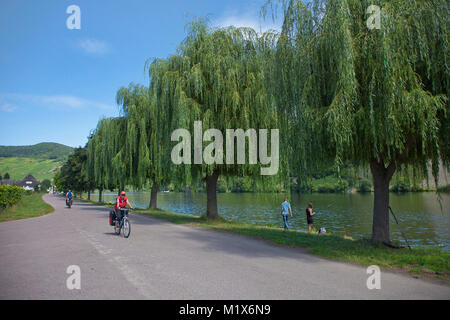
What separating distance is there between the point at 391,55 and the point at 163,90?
36.0ft

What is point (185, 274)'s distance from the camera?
577 cm

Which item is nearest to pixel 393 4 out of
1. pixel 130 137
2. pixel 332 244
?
pixel 332 244

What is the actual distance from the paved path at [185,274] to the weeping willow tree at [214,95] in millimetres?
6375

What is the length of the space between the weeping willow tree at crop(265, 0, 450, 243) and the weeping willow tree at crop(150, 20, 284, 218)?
5088 mm

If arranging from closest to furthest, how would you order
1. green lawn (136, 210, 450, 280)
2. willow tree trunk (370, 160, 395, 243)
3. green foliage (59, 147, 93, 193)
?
green lawn (136, 210, 450, 280)
willow tree trunk (370, 160, 395, 243)
green foliage (59, 147, 93, 193)

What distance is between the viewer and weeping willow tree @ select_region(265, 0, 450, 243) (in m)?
7.22

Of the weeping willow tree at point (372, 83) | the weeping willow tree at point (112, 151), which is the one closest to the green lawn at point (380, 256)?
the weeping willow tree at point (372, 83)

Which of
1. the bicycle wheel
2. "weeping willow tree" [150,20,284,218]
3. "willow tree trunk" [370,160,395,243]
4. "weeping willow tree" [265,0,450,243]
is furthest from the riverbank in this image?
"weeping willow tree" [150,20,284,218]

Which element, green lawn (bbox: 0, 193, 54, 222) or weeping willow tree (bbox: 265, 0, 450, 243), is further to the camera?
green lawn (bbox: 0, 193, 54, 222)

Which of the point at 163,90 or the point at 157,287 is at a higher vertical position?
the point at 163,90

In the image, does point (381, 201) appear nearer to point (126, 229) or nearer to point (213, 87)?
point (126, 229)

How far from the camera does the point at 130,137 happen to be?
2264cm

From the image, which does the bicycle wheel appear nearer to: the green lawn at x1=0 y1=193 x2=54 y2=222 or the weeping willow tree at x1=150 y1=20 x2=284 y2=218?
the weeping willow tree at x1=150 y1=20 x2=284 y2=218
